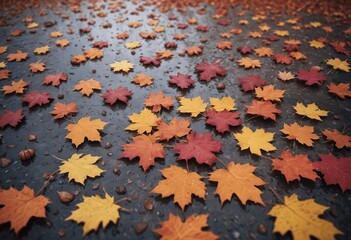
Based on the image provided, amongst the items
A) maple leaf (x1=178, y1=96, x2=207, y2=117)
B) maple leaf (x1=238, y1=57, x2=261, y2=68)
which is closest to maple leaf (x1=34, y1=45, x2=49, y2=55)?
maple leaf (x1=178, y1=96, x2=207, y2=117)

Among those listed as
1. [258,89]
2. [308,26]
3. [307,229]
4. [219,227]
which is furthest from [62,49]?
[308,26]

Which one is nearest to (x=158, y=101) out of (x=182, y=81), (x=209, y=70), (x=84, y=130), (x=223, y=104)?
(x=182, y=81)

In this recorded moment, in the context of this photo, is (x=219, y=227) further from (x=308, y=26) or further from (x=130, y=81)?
(x=308, y=26)

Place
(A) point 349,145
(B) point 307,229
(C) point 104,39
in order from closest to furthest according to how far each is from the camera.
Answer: (B) point 307,229
(A) point 349,145
(C) point 104,39

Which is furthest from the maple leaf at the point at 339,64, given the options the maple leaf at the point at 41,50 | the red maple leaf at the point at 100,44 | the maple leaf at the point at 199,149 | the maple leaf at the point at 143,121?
the maple leaf at the point at 41,50

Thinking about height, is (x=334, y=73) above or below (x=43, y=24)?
above

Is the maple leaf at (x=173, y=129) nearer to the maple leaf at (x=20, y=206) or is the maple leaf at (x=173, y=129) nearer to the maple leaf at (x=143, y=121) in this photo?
the maple leaf at (x=143, y=121)

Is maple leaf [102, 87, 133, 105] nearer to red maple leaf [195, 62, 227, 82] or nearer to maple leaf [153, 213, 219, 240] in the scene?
red maple leaf [195, 62, 227, 82]
